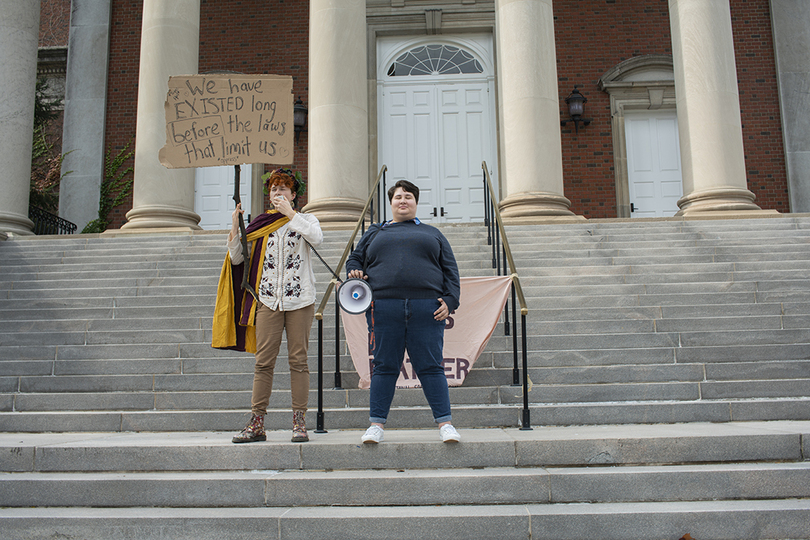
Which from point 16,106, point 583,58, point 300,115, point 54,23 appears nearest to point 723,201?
point 583,58

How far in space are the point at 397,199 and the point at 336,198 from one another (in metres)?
5.64

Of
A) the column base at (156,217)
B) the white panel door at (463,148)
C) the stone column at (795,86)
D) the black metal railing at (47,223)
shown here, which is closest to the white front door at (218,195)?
the black metal railing at (47,223)

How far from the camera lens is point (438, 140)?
13.8 meters

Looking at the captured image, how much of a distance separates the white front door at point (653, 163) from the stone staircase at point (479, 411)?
5202 mm

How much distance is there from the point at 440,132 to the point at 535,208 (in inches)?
203

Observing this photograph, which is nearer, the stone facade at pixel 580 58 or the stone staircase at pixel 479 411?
the stone staircase at pixel 479 411

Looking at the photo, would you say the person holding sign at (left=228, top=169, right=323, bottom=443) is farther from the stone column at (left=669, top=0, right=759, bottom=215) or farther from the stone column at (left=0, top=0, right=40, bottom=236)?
the stone column at (left=0, top=0, right=40, bottom=236)

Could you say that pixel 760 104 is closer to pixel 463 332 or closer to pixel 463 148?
pixel 463 148

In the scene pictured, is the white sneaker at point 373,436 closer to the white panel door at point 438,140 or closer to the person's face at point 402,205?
the person's face at point 402,205

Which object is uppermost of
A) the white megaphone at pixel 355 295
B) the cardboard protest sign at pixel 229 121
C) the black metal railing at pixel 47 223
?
the black metal railing at pixel 47 223

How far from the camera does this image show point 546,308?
6.46 m

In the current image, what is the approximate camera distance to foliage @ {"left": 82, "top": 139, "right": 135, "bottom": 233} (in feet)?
46.6

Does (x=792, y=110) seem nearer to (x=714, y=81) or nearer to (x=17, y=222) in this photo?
(x=714, y=81)

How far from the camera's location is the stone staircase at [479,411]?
3.26 meters
